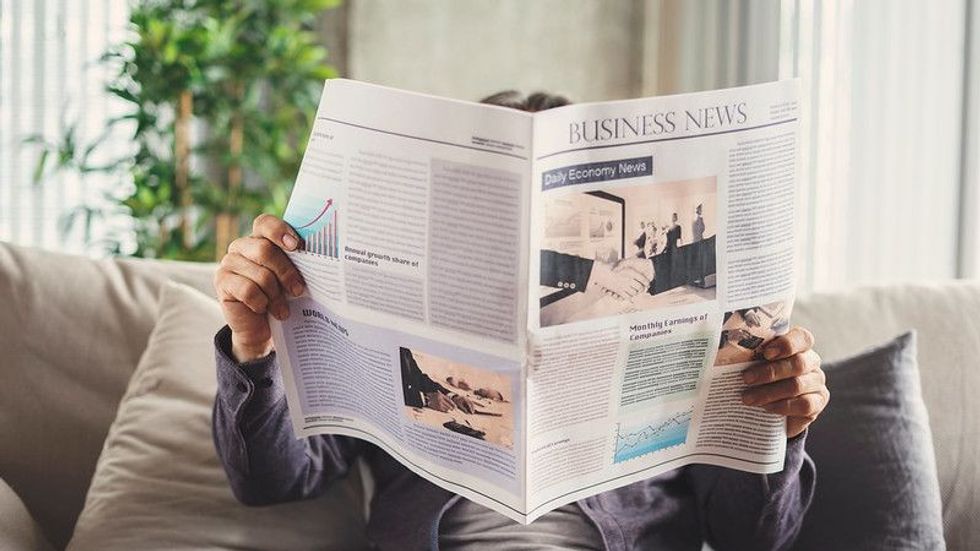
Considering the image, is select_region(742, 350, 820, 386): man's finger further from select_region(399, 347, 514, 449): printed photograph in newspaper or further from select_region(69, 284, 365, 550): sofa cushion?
select_region(69, 284, 365, 550): sofa cushion

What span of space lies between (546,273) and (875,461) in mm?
627

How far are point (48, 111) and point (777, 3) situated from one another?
2053 mm

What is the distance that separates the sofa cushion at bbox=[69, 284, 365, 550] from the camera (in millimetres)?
1333

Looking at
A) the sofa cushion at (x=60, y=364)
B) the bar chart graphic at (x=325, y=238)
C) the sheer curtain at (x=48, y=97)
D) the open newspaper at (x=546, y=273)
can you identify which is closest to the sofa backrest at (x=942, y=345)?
the open newspaper at (x=546, y=273)

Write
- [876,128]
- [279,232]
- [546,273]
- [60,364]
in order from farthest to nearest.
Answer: [876,128] → [60,364] → [279,232] → [546,273]

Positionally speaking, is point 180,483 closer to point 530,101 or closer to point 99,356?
point 99,356

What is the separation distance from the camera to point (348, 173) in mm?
978

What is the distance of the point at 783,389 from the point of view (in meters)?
1.07

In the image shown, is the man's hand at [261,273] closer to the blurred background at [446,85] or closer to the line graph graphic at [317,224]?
the line graph graphic at [317,224]

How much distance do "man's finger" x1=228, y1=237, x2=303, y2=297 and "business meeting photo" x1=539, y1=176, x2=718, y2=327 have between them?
263 millimetres

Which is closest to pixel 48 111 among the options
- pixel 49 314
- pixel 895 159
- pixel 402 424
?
pixel 49 314

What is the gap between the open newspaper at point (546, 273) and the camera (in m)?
0.92

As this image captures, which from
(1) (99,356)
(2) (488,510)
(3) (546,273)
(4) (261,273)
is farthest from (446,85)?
(3) (546,273)

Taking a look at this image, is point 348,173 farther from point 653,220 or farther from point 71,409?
point 71,409
